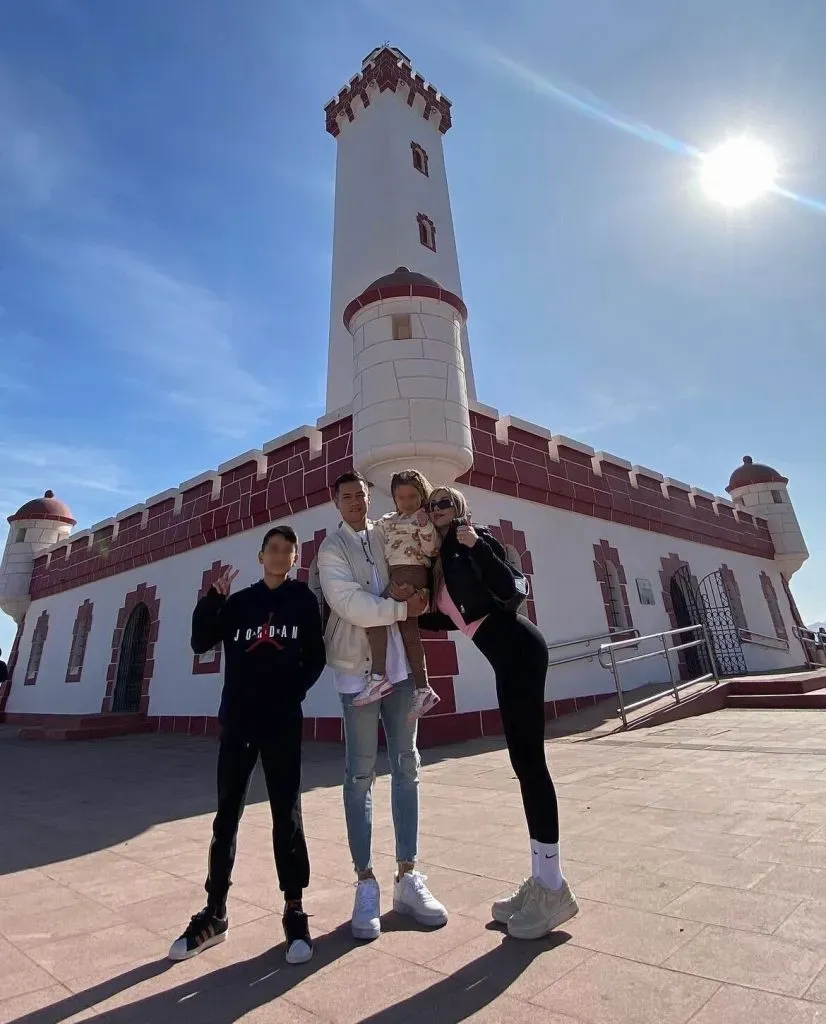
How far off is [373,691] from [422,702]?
214 millimetres

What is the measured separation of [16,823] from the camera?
395cm

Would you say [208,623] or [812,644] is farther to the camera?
[812,644]

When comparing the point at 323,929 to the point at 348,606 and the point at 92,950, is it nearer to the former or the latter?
the point at 92,950

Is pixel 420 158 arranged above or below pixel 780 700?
above

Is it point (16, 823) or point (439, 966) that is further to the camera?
point (16, 823)

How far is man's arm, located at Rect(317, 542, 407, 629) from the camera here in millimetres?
2266

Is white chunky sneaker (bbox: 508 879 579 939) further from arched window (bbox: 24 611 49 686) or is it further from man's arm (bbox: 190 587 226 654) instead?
arched window (bbox: 24 611 49 686)

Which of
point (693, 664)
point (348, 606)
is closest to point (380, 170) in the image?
point (693, 664)

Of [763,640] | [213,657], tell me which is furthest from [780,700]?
[213,657]

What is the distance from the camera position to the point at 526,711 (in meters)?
2.17

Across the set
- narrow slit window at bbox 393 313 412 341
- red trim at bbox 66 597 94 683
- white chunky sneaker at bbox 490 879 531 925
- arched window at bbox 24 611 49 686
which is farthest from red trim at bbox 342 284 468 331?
arched window at bbox 24 611 49 686

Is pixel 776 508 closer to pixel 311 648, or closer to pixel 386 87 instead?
pixel 386 87

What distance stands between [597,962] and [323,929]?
98 cm

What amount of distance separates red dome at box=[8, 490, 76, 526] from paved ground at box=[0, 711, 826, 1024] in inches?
577
